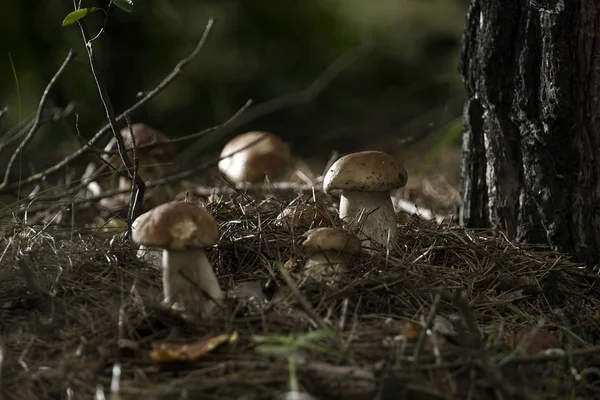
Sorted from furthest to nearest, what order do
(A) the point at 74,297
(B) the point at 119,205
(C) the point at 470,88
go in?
(B) the point at 119,205
(C) the point at 470,88
(A) the point at 74,297

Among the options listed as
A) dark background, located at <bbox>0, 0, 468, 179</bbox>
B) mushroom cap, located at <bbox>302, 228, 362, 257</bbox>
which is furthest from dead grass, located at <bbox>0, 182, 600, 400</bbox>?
dark background, located at <bbox>0, 0, 468, 179</bbox>

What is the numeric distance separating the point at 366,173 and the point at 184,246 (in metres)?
0.98

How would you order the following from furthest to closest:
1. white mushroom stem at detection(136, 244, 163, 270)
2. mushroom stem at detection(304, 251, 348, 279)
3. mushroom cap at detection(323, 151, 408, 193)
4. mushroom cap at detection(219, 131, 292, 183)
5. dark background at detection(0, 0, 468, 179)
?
dark background at detection(0, 0, 468, 179) < mushroom cap at detection(219, 131, 292, 183) < mushroom cap at detection(323, 151, 408, 193) < white mushroom stem at detection(136, 244, 163, 270) < mushroom stem at detection(304, 251, 348, 279)

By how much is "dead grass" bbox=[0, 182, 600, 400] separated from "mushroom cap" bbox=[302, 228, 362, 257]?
4.3 inches

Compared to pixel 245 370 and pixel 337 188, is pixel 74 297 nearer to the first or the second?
pixel 245 370

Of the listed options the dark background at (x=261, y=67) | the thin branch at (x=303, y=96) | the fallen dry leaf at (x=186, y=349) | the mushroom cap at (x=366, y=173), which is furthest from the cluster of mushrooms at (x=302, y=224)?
the dark background at (x=261, y=67)

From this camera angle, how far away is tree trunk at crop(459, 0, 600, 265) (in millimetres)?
2848

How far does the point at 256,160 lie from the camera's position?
455 cm

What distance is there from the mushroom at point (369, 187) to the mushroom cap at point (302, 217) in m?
0.11

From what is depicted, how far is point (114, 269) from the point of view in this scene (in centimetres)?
262

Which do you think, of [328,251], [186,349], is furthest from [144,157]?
[186,349]

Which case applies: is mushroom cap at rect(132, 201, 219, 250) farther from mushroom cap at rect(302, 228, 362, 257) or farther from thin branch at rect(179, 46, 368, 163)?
thin branch at rect(179, 46, 368, 163)

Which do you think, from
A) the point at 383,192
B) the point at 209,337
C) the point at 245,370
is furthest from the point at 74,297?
the point at 383,192

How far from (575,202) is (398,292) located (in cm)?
104
